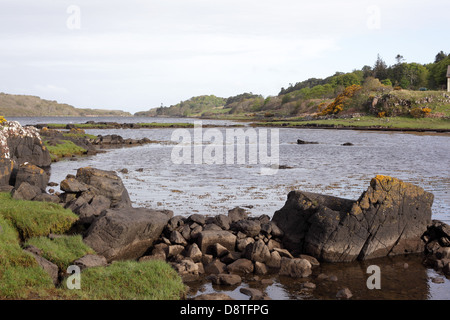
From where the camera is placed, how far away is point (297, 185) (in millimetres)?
28875

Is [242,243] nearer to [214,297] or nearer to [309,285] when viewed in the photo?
[309,285]

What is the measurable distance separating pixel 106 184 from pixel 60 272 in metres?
8.52

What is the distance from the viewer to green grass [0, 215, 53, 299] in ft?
32.8

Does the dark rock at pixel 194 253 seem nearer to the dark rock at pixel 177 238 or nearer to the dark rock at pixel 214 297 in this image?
the dark rock at pixel 177 238

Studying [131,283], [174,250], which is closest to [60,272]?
[131,283]

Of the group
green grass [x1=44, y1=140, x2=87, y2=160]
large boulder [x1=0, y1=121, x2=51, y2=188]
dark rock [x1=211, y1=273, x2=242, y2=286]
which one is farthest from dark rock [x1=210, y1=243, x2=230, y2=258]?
green grass [x1=44, y1=140, x2=87, y2=160]

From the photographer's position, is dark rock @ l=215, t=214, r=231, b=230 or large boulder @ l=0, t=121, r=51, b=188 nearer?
dark rock @ l=215, t=214, r=231, b=230

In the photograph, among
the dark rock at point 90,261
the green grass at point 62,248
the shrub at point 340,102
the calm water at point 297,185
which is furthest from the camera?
the shrub at point 340,102

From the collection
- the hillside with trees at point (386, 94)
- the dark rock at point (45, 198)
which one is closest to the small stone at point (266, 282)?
the dark rock at point (45, 198)

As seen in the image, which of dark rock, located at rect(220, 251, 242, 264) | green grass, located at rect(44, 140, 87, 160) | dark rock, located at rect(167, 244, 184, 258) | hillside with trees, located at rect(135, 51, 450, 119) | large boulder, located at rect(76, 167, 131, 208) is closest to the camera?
dark rock, located at rect(220, 251, 242, 264)

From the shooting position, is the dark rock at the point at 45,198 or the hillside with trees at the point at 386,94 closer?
the dark rock at the point at 45,198

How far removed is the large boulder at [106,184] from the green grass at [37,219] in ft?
13.4

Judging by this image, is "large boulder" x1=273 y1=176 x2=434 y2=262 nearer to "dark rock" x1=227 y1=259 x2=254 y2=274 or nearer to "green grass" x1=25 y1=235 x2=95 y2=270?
"dark rock" x1=227 y1=259 x2=254 y2=274

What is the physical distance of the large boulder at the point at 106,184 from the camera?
65.9 ft
